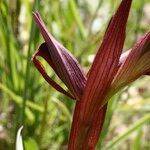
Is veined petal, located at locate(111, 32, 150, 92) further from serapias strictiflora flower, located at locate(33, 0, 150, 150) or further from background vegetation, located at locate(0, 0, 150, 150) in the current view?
background vegetation, located at locate(0, 0, 150, 150)

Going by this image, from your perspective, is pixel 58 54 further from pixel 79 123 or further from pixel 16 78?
pixel 16 78

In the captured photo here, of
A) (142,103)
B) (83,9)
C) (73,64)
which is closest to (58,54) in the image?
(73,64)

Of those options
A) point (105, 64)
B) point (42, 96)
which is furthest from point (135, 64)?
point (42, 96)

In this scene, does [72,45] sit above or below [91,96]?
above

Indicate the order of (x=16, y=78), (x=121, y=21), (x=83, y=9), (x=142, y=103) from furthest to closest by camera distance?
1. (x=83, y=9)
2. (x=142, y=103)
3. (x=16, y=78)
4. (x=121, y=21)

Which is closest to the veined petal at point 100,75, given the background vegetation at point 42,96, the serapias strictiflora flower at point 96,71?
the serapias strictiflora flower at point 96,71

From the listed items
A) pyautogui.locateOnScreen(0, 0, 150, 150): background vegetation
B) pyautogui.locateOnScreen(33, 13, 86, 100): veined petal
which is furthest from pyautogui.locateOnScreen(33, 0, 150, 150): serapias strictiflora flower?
pyautogui.locateOnScreen(0, 0, 150, 150): background vegetation

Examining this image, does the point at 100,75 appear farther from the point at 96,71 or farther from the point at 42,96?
the point at 42,96
